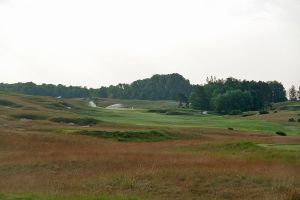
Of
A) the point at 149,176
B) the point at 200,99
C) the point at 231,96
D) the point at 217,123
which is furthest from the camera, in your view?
the point at 200,99

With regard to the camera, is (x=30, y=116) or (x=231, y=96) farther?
(x=231, y=96)

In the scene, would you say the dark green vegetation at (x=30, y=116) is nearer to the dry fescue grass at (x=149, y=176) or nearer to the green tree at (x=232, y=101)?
the dry fescue grass at (x=149, y=176)

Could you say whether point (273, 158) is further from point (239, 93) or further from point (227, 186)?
point (239, 93)

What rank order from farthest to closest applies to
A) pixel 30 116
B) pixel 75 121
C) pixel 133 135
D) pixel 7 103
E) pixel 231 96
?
pixel 231 96, pixel 7 103, pixel 30 116, pixel 75 121, pixel 133 135

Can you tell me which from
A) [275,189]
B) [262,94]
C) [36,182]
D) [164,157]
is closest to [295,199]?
[275,189]

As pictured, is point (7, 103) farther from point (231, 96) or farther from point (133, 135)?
point (231, 96)

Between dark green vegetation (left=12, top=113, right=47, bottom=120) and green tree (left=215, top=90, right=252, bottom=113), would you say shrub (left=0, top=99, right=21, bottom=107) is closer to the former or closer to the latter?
dark green vegetation (left=12, top=113, right=47, bottom=120)

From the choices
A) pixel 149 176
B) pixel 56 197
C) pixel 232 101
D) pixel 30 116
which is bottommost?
pixel 56 197

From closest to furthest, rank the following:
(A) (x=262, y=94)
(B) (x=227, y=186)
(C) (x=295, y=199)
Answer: (C) (x=295, y=199)
(B) (x=227, y=186)
(A) (x=262, y=94)

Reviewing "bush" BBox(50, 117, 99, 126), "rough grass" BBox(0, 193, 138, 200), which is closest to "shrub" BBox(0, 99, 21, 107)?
"bush" BBox(50, 117, 99, 126)

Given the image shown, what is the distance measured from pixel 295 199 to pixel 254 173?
611 centimetres

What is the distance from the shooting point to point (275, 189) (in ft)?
67.9

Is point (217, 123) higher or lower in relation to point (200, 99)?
lower

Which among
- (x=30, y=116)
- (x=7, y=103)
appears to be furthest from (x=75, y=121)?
(x=7, y=103)
